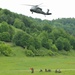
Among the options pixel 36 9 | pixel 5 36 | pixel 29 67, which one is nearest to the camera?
pixel 36 9

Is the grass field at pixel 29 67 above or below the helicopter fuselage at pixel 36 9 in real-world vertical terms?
below

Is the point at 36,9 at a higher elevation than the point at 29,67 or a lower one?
higher

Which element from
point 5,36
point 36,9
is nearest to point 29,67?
point 36,9

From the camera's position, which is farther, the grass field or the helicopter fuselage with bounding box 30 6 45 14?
the grass field

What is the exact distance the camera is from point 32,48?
171875 mm

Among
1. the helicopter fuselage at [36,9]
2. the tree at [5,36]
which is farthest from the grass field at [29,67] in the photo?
the tree at [5,36]

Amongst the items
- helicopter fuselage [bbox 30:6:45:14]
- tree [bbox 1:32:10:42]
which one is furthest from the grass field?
tree [bbox 1:32:10:42]

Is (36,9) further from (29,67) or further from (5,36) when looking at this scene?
(5,36)

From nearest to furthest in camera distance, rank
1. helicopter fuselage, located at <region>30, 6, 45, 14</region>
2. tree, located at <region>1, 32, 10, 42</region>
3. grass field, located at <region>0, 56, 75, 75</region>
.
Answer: helicopter fuselage, located at <region>30, 6, 45, 14</region> → grass field, located at <region>0, 56, 75, 75</region> → tree, located at <region>1, 32, 10, 42</region>

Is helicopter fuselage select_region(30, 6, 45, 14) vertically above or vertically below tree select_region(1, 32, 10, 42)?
above

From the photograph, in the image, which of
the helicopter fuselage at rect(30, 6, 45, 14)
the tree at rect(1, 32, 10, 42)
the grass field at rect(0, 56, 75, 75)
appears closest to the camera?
the helicopter fuselage at rect(30, 6, 45, 14)

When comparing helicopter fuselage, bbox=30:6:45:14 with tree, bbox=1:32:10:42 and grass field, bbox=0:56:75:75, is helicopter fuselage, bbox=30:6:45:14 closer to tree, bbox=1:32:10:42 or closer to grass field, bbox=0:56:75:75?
grass field, bbox=0:56:75:75

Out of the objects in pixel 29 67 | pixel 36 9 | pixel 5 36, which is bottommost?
pixel 29 67

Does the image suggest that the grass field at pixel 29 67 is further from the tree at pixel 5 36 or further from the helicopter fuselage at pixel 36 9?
the tree at pixel 5 36
